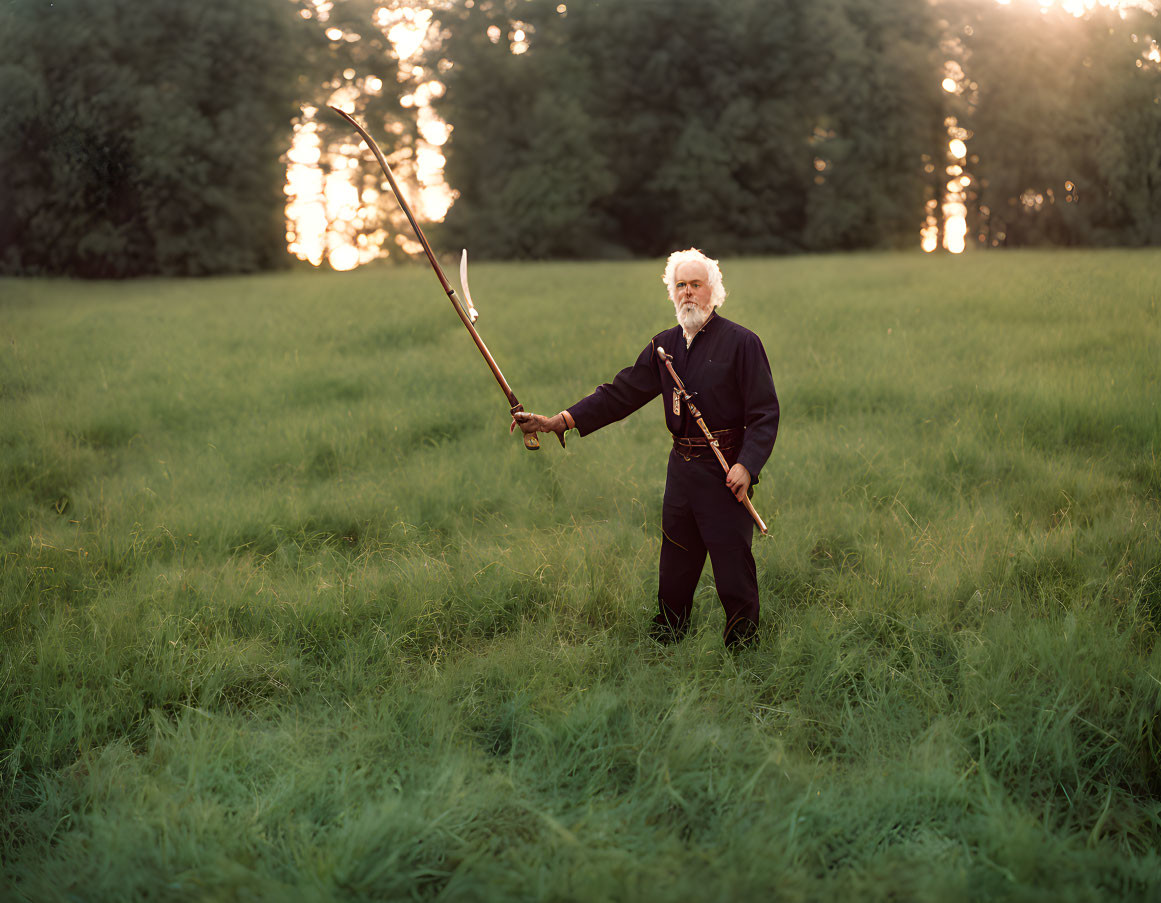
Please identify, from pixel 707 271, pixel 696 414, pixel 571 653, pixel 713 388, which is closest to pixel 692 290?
pixel 707 271

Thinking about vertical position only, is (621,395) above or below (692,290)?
below

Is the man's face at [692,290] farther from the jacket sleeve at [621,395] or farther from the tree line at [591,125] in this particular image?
the tree line at [591,125]

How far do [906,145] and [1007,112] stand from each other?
4658 millimetres

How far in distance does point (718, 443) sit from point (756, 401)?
0.28 metres

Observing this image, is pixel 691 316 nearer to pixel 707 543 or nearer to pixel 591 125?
pixel 707 543

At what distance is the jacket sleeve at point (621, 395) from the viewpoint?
13.1ft

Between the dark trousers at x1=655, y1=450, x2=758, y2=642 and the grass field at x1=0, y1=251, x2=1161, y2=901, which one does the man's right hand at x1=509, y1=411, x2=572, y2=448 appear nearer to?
the dark trousers at x1=655, y1=450, x2=758, y2=642

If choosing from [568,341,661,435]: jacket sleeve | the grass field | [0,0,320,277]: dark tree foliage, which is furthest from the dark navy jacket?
[0,0,320,277]: dark tree foliage

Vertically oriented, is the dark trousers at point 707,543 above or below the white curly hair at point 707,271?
below

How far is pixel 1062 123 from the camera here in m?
26.3

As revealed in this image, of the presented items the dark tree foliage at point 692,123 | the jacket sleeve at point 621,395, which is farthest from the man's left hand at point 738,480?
the dark tree foliage at point 692,123

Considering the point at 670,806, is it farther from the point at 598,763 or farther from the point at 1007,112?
the point at 1007,112

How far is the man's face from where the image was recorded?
12.1 feet

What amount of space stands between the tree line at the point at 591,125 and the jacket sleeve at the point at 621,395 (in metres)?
27.2
